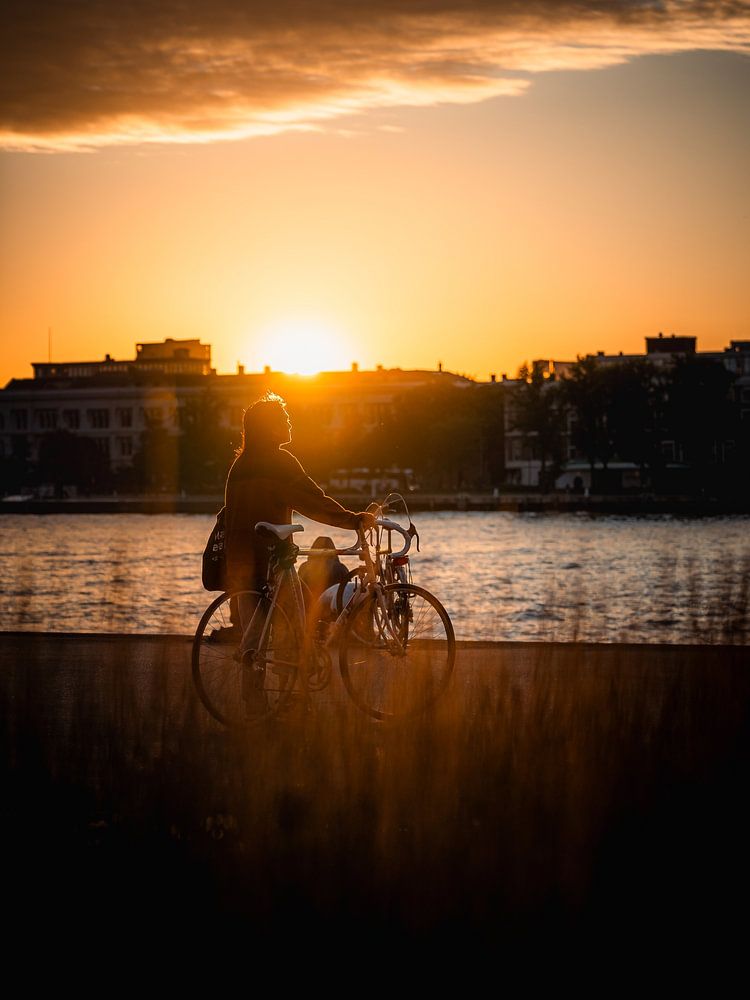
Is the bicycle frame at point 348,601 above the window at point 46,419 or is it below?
below

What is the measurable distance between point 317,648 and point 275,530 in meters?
0.71

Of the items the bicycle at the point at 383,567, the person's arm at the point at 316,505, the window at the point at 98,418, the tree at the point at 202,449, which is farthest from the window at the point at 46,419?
the bicycle at the point at 383,567

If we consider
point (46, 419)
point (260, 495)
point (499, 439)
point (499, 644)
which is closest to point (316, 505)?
point (260, 495)

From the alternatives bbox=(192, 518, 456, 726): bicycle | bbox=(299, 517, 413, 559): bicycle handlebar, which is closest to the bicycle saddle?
bbox=(192, 518, 456, 726): bicycle

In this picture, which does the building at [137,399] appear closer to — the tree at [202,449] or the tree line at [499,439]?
the tree line at [499,439]

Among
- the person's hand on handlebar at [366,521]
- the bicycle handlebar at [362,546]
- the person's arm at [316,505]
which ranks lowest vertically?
the bicycle handlebar at [362,546]

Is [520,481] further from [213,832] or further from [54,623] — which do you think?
[213,832]

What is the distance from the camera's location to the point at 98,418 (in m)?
170

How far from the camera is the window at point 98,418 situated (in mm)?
170500

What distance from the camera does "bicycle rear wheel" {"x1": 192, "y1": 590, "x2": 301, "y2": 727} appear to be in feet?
27.8

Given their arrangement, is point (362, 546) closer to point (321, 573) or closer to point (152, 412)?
point (321, 573)

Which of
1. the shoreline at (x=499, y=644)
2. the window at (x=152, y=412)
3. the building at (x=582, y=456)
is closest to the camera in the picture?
the shoreline at (x=499, y=644)

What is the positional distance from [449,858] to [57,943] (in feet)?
4.86

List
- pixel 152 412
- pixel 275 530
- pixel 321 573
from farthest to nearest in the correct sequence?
pixel 152 412 → pixel 321 573 → pixel 275 530
